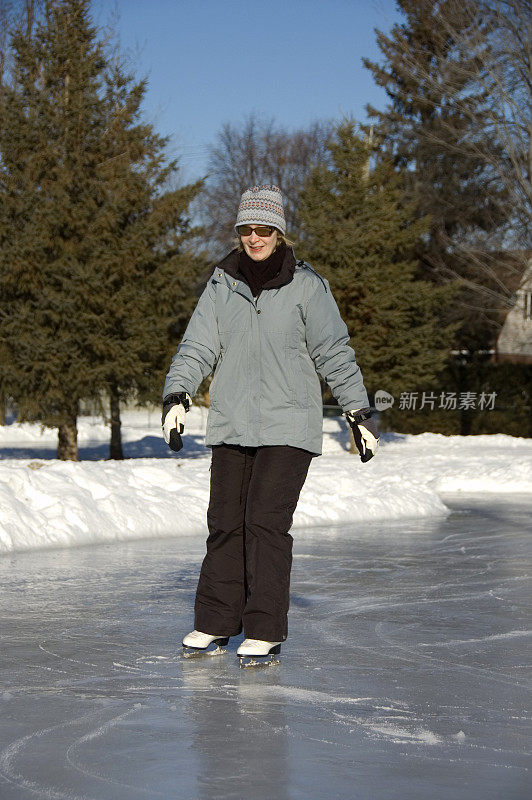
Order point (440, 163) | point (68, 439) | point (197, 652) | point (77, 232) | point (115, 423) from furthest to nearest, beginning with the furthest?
point (440, 163) → point (115, 423) → point (68, 439) → point (77, 232) → point (197, 652)

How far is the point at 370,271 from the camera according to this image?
28.6m

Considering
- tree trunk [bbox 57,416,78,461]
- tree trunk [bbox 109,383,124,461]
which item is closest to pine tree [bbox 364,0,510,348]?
tree trunk [bbox 109,383,124,461]

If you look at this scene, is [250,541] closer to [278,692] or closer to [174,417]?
[174,417]

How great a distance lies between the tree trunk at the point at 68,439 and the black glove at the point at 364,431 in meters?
17.4

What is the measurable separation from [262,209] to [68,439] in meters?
17.8

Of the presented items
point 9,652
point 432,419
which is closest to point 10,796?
point 9,652

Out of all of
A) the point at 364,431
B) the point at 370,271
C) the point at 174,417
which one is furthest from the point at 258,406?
the point at 370,271

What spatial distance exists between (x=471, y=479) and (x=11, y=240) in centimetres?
911

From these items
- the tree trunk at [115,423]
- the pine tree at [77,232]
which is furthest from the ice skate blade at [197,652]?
the tree trunk at [115,423]

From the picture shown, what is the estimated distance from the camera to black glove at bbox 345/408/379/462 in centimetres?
491

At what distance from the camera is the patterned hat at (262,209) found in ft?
16.3

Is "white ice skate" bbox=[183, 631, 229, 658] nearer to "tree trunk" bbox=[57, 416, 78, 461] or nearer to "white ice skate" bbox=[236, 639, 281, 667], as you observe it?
"white ice skate" bbox=[236, 639, 281, 667]

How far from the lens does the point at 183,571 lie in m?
7.95

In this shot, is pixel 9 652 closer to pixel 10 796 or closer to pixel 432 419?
pixel 10 796
